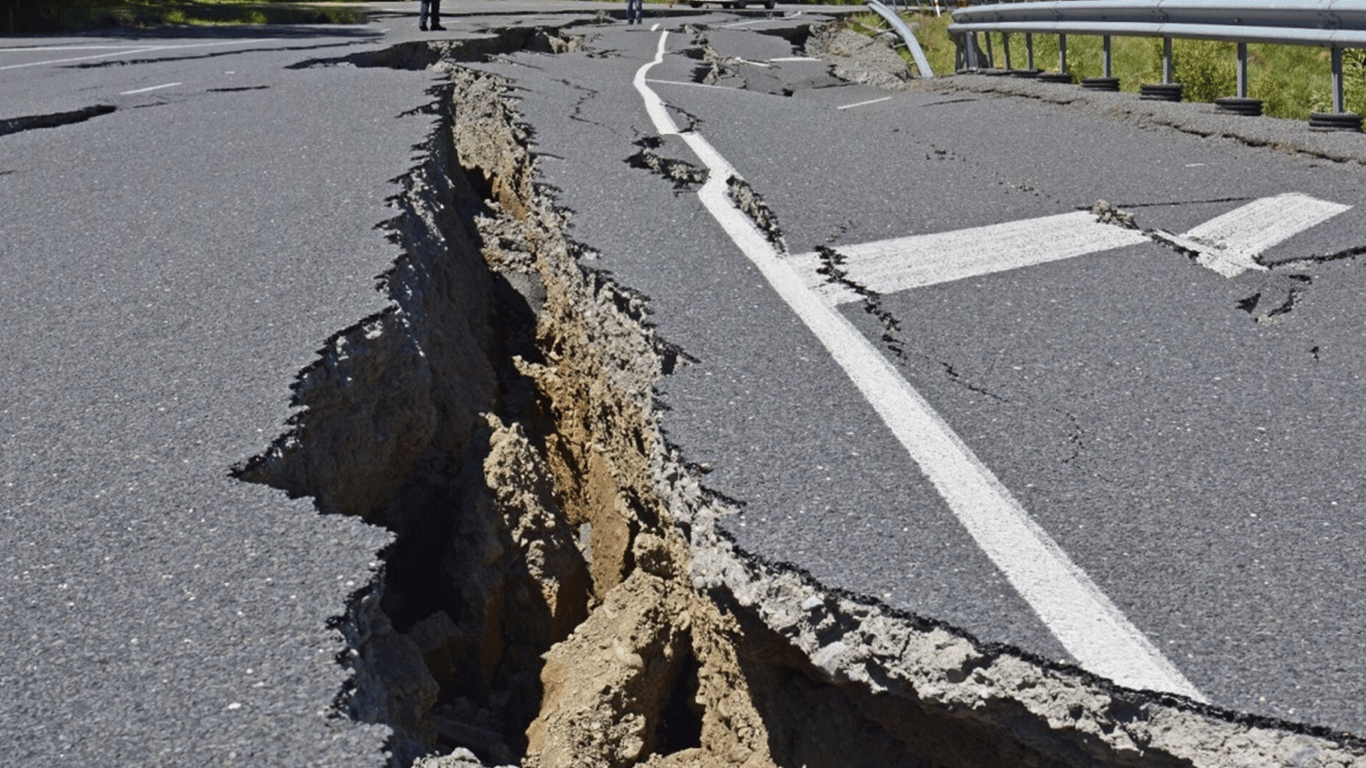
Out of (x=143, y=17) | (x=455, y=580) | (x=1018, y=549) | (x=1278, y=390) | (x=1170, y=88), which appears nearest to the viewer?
(x=1018, y=549)

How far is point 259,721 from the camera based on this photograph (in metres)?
2.41

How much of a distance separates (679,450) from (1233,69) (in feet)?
28.5

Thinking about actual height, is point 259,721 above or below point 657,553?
above

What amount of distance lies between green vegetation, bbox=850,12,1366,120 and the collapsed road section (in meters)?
5.37

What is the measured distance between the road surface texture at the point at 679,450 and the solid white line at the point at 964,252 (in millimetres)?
30

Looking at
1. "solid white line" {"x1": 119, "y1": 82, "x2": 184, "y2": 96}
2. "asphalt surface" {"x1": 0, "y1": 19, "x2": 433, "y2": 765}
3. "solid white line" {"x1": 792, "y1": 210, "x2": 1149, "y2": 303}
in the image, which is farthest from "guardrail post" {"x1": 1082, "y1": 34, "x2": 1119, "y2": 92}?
"solid white line" {"x1": 119, "y1": 82, "x2": 184, "y2": 96}

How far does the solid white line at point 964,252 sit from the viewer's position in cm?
522

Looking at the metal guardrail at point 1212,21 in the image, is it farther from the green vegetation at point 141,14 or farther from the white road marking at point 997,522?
the green vegetation at point 141,14

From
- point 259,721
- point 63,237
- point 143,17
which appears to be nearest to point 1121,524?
point 259,721

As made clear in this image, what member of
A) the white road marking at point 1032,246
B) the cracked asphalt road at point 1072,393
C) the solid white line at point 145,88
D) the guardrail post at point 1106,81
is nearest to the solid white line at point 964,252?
the white road marking at point 1032,246

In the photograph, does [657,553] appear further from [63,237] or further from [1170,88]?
[1170,88]

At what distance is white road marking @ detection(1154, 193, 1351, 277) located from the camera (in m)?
5.34

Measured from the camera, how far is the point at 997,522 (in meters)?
3.22

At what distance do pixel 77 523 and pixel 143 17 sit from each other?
18809 mm
